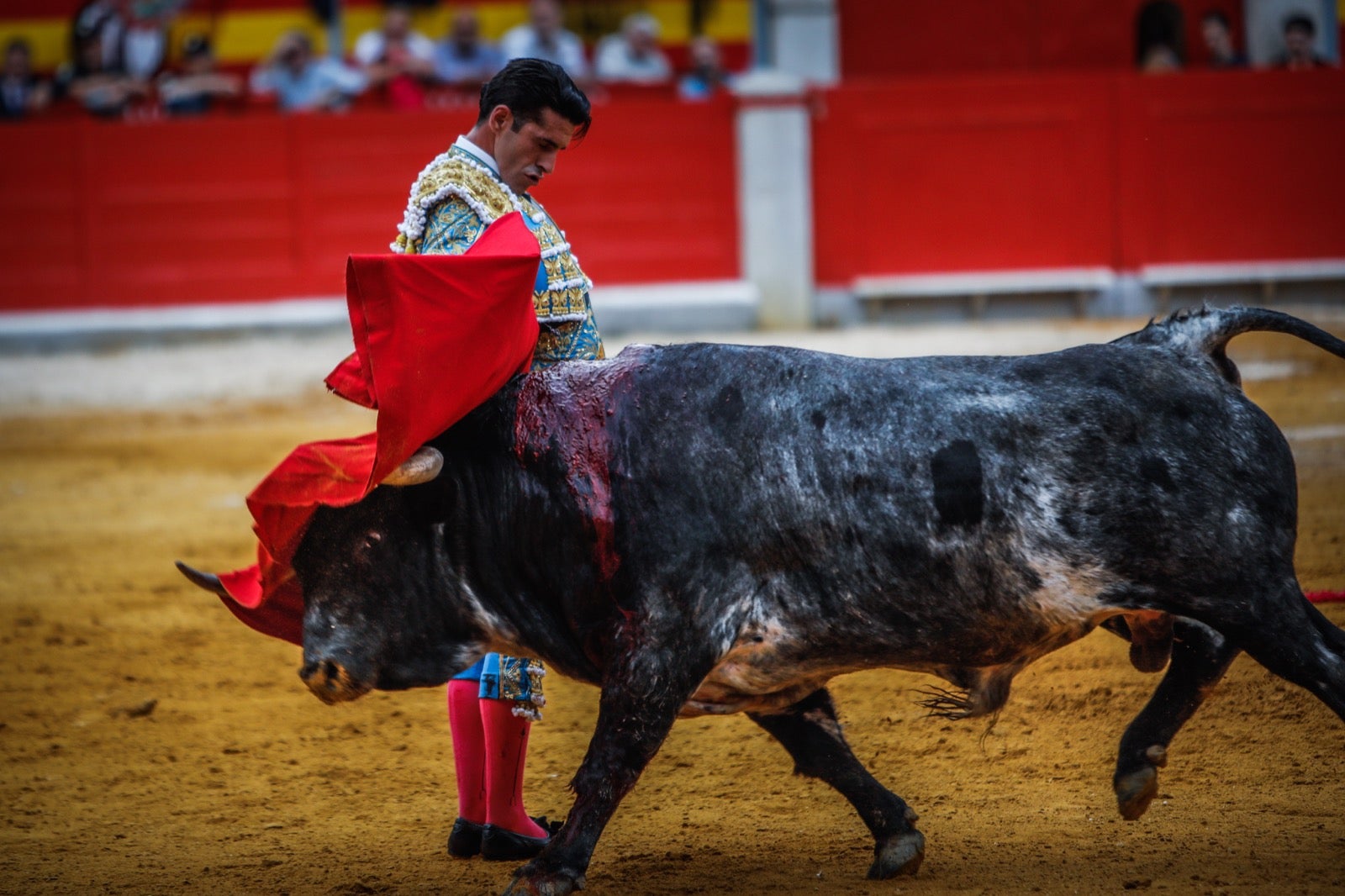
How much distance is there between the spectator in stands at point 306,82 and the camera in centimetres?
960

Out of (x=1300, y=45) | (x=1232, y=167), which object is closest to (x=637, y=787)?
(x=1232, y=167)

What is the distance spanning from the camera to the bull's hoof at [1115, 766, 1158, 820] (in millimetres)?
2512

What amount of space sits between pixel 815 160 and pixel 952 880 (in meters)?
7.47

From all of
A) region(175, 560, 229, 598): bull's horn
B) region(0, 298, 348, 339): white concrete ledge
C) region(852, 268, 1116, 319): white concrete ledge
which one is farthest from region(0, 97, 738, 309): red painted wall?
region(175, 560, 229, 598): bull's horn

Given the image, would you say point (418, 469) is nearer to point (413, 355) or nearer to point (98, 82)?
point (413, 355)

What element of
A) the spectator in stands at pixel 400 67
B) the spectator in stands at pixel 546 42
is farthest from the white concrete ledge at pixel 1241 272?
the spectator in stands at pixel 400 67

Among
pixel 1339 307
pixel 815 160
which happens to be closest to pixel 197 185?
pixel 815 160

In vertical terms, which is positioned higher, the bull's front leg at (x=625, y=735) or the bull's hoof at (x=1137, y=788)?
the bull's front leg at (x=625, y=735)

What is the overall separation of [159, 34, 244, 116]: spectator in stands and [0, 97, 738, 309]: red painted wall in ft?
0.71

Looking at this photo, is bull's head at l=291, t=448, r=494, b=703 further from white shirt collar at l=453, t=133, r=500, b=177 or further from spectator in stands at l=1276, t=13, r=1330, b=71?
spectator in stands at l=1276, t=13, r=1330, b=71

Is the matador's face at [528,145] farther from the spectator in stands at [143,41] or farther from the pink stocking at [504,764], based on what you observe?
the spectator in stands at [143,41]

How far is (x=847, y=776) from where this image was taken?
258 cm

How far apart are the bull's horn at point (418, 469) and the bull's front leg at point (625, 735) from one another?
1.25 ft

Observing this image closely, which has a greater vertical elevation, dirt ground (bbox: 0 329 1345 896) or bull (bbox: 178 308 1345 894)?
bull (bbox: 178 308 1345 894)
